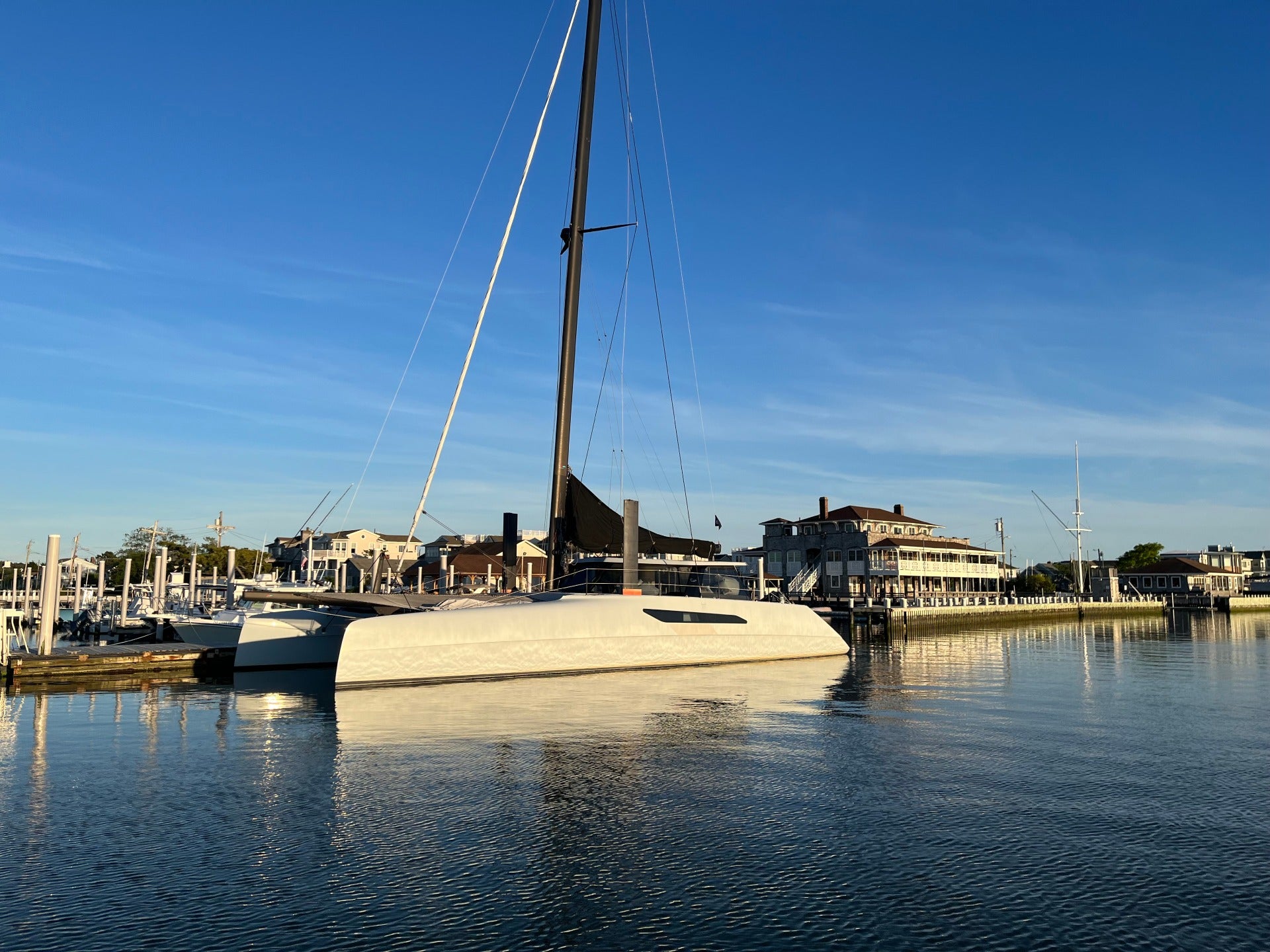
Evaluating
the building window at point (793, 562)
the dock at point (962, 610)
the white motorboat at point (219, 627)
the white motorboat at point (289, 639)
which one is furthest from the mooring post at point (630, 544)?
the building window at point (793, 562)

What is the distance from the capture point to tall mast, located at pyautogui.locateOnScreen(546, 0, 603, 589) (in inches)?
826

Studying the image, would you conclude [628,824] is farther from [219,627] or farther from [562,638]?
[219,627]

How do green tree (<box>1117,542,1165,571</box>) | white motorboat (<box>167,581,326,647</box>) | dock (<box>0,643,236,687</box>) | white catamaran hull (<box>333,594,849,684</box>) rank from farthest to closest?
green tree (<box>1117,542,1165,571</box>) < white motorboat (<box>167,581,326,647</box>) < dock (<box>0,643,236,687</box>) < white catamaran hull (<box>333,594,849,684</box>)

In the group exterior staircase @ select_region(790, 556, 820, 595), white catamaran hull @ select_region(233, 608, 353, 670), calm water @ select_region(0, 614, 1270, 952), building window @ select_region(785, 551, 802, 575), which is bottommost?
calm water @ select_region(0, 614, 1270, 952)

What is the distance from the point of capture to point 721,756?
38.1 feet

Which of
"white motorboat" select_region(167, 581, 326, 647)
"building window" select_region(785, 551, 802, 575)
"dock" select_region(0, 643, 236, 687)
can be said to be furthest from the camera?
"building window" select_region(785, 551, 802, 575)

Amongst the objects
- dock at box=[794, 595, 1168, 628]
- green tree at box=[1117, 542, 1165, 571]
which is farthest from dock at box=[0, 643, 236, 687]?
green tree at box=[1117, 542, 1165, 571]

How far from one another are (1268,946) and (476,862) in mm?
5515

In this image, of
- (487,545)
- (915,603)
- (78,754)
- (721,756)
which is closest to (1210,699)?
(721,756)

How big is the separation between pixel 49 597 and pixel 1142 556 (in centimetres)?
11767

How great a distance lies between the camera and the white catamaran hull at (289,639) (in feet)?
71.9

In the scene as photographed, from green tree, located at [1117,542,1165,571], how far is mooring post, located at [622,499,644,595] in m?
107

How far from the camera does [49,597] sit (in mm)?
21578

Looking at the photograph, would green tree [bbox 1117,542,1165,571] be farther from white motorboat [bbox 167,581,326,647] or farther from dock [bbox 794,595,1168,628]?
white motorboat [bbox 167,581,326,647]
